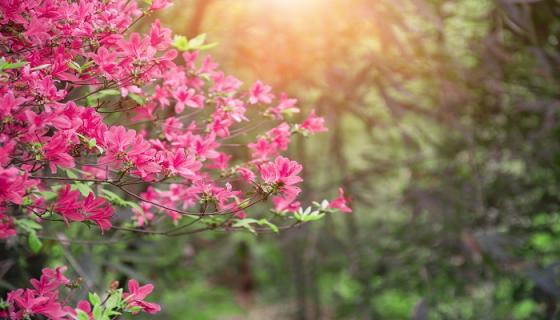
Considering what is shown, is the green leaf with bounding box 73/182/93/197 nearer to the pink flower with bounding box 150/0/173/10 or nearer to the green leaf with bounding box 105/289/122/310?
the green leaf with bounding box 105/289/122/310

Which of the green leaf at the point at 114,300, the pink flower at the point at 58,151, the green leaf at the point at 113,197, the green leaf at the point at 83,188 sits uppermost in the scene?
the green leaf at the point at 113,197

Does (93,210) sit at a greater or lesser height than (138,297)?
greater

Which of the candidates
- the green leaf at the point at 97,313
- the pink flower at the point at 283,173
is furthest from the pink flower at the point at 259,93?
the green leaf at the point at 97,313

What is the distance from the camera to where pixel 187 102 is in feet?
4.88

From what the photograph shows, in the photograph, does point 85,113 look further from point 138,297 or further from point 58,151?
point 138,297

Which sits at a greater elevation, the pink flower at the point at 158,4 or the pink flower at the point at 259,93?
the pink flower at the point at 158,4

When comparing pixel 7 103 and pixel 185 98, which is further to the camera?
pixel 185 98

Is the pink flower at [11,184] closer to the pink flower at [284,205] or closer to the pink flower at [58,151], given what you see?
the pink flower at [58,151]

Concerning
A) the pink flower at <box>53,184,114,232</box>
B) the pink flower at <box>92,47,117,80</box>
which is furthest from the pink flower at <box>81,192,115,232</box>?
the pink flower at <box>92,47,117,80</box>

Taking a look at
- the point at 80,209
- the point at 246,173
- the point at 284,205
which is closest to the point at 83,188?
the point at 80,209

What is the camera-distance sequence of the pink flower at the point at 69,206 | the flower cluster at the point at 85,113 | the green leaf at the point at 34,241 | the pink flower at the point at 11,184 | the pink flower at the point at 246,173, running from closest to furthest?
the pink flower at the point at 11,184 < the flower cluster at the point at 85,113 < the pink flower at the point at 69,206 < the pink flower at the point at 246,173 < the green leaf at the point at 34,241

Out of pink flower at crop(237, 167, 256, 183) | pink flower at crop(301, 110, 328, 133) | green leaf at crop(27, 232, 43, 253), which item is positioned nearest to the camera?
pink flower at crop(237, 167, 256, 183)

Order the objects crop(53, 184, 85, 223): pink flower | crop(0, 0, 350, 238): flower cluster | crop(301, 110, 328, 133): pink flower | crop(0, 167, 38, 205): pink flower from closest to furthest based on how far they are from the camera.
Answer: crop(0, 167, 38, 205): pink flower, crop(0, 0, 350, 238): flower cluster, crop(53, 184, 85, 223): pink flower, crop(301, 110, 328, 133): pink flower

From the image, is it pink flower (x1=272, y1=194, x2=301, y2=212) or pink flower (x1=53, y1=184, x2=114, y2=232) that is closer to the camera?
pink flower (x1=53, y1=184, x2=114, y2=232)
